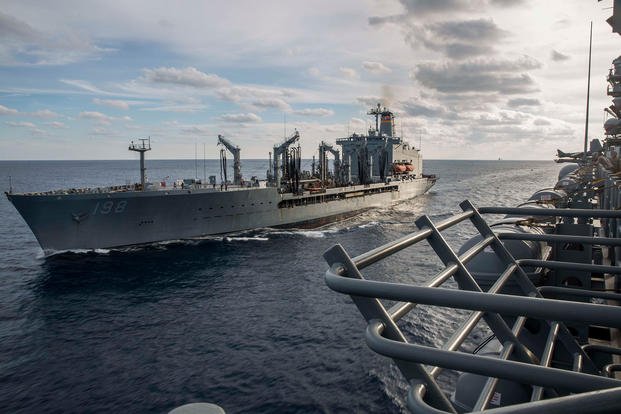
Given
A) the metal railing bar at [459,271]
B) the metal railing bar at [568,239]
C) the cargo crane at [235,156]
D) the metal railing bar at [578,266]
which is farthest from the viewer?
the cargo crane at [235,156]

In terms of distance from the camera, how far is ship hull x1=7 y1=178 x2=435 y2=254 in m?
36.1

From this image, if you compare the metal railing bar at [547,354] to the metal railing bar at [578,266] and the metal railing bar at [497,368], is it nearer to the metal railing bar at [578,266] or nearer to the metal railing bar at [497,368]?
the metal railing bar at [578,266]

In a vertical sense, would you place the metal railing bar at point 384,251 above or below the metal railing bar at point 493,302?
above

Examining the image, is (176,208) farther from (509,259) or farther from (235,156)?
(509,259)

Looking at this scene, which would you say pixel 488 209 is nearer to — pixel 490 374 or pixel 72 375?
pixel 490 374

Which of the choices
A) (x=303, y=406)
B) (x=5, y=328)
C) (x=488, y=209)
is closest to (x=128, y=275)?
(x=5, y=328)

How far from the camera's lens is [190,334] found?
2097 cm

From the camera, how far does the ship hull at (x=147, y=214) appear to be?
36.1 meters

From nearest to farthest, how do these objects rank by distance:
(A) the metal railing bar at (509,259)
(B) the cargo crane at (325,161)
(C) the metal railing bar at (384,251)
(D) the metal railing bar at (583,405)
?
→ (D) the metal railing bar at (583,405) < (C) the metal railing bar at (384,251) < (A) the metal railing bar at (509,259) < (B) the cargo crane at (325,161)

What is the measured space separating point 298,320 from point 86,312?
12.1 meters

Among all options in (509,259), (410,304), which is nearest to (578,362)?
(509,259)

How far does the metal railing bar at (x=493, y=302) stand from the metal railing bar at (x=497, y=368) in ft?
0.69

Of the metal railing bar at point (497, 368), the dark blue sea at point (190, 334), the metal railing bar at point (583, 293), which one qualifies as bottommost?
the dark blue sea at point (190, 334)

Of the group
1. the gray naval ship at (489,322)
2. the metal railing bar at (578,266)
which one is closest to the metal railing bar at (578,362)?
the gray naval ship at (489,322)
